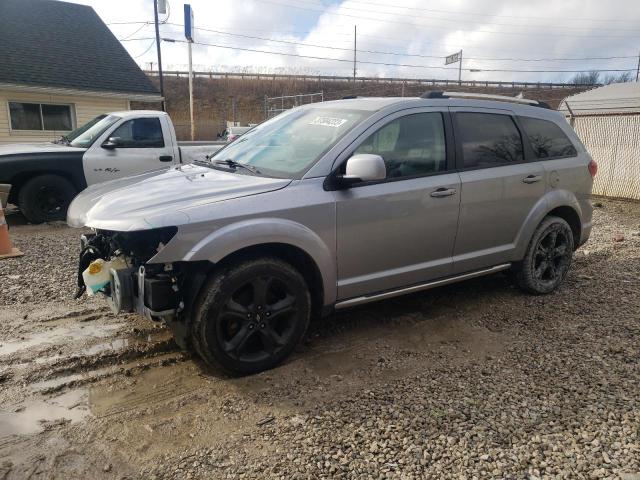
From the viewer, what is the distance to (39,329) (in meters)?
3.97

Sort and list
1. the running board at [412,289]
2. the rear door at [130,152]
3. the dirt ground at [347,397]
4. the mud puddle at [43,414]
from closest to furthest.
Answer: the dirt ground at [347,397] < the mud puddle at [43,414] < the running board at [412,289] < the rear door at [130,152]

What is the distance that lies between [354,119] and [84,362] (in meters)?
2.66

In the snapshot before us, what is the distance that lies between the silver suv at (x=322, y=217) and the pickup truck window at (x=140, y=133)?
456cm

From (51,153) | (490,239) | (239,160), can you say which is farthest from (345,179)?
(51,153)

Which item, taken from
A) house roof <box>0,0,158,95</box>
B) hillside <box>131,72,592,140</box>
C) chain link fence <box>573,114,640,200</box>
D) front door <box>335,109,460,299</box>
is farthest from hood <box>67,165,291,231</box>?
hillside <box>131,72,592,140</box>

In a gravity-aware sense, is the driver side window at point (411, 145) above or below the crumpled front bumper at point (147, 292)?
above

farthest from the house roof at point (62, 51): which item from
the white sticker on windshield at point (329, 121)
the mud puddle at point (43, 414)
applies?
the mud puddle at point (43, 414)

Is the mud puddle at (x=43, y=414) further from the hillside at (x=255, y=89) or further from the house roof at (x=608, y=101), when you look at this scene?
the hillside at (x=255, y=89)

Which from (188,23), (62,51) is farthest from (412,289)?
(188,23)

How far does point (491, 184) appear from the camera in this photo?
4.23 meters

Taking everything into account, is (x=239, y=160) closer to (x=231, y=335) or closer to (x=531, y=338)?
(x=231, y=335)

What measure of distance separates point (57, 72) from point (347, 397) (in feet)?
53.3

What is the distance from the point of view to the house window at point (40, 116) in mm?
14555

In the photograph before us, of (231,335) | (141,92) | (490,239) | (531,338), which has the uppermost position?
(141,92)
